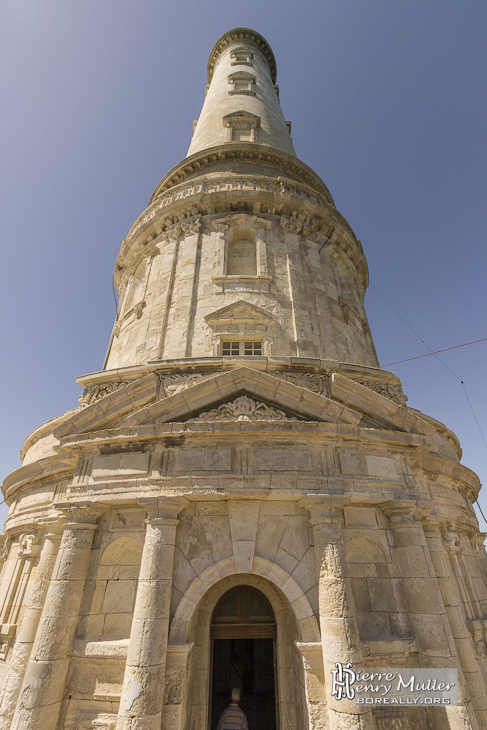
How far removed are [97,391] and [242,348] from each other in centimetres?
481

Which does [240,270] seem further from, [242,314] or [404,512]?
[404,512]

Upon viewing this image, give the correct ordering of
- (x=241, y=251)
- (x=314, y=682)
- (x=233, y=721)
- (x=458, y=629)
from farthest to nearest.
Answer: (x=241, y=251) → (x=458, y=629) → (x=233, y=721) → (x=314, y=682)

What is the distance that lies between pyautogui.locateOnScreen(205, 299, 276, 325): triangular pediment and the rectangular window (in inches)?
30.4

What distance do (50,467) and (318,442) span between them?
25.7ft

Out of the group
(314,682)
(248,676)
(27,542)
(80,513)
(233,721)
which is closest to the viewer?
(314,682)

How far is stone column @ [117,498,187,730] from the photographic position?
20.0ft

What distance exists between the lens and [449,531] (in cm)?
995

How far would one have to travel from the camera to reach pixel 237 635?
8.35 meters

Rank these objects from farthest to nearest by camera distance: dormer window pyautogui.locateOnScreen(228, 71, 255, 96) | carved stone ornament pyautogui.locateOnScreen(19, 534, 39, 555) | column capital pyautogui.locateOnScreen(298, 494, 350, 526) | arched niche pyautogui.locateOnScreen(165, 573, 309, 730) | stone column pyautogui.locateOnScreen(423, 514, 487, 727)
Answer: dormer window pyautogui.locateOnScreen(228, 71, 255, 96), carved stone ornament pyautogui.locateOnScreen(19, 534, 39, 555), stone column pyautogui.locateOnScreen(423, 514, 487, 727), column capital pyautogui.locateOnScreen(298, 494, 350, 526), arched niche pyautogui.locateOnScreen(165, 573, 309, 730)

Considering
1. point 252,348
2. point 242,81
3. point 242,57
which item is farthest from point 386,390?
point 242,57

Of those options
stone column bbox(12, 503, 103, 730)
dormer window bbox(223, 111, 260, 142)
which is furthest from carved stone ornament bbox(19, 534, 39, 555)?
dormer window bbox(223, 111, 260, 142)

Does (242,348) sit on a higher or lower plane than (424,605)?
higher

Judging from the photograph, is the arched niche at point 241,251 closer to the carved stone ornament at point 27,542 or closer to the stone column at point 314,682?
the carved stone ornament at point 27,542

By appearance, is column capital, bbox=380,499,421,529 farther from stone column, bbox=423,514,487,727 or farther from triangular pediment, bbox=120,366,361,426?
triangular pediment, bbox=120,366,361,426
